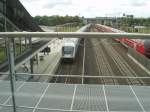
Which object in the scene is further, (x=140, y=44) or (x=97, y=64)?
(x=97, y=64)

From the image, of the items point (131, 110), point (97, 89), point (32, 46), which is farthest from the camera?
point (32, 46)

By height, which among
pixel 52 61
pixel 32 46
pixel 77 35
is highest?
pixel 77 35

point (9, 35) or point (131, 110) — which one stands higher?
point (9, 35)

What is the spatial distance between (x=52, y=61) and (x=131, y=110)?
3178 mm

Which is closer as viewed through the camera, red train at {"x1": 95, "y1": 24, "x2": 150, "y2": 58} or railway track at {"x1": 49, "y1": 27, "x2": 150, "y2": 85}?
red train at {"x1": 95, "y1": 24, "x2": 150, "y2": 58}

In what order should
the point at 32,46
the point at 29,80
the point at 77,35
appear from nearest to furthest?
the point at 77,35
the point at 29,80
the point at 32,46

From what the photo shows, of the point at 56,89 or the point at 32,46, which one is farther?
the point at 32,46

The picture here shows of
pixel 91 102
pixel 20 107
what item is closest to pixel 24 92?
pixel 20 107

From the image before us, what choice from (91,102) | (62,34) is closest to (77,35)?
(62,34)

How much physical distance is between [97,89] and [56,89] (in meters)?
0.33

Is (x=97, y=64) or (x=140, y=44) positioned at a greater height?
(x=140, y=44)

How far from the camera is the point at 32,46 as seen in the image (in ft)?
13.1

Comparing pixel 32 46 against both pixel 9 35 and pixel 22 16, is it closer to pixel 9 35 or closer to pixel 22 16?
pixel 9 35

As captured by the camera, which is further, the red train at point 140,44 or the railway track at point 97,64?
the railway track at point 97,64
